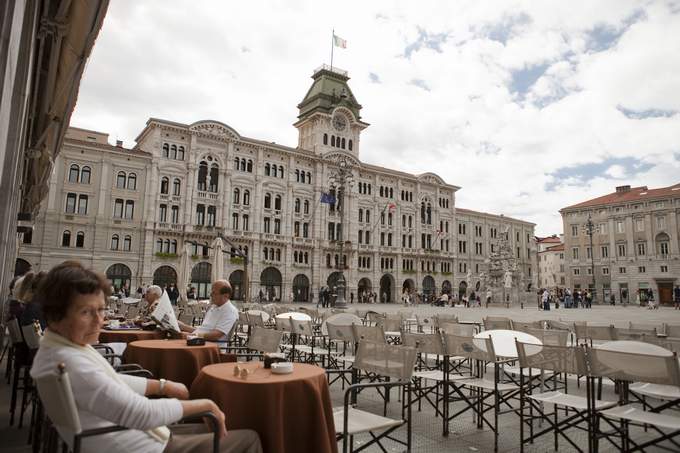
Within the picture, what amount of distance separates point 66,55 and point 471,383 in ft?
28.6

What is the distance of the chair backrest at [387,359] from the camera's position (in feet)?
14.6

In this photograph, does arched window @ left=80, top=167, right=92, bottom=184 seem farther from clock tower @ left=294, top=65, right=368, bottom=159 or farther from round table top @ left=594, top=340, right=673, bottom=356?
round table top @ left=594, top=340, right=673, bottom=356

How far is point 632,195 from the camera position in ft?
197

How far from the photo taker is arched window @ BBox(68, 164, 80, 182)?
37.0 meters

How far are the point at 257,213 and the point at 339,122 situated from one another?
1583 cm

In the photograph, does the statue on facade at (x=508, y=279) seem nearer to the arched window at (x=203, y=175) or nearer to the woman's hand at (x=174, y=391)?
the arched window at (x=203, y=175)

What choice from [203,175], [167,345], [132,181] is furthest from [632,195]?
[167,345]

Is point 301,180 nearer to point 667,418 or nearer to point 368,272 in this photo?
point 368,272

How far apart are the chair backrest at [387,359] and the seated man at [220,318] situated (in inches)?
99.7

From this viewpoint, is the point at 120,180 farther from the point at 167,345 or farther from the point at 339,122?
the point at 167,345

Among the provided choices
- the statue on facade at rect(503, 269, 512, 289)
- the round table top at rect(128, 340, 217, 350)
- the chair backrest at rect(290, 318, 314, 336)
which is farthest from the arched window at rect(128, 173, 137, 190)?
the round table top at rect(128, 340, 217, 350)

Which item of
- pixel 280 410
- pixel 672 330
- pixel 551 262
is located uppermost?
pixel 551 262

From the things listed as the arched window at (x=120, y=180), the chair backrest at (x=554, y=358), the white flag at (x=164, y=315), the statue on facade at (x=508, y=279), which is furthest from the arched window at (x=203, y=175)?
the chair backrest at (x=554, y=358)

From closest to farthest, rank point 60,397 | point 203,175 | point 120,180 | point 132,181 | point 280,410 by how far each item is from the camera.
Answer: point 60,397, point 280,410, point 120,180, point 132,181, point 203,175
